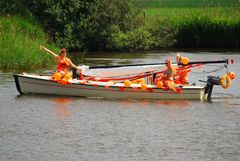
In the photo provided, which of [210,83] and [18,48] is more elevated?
[18,48]

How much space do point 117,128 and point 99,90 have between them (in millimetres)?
5534

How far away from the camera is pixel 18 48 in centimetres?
4397

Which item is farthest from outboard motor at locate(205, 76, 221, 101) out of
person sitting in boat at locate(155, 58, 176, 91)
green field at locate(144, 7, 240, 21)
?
green field at locate(144, 7, 240, 21)

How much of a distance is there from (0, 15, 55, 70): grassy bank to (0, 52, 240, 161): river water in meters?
4.29

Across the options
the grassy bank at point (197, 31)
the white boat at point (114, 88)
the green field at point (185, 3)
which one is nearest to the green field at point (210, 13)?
the grassy bank at point (197, 31)

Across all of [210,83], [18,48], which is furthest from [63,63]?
[18,48]

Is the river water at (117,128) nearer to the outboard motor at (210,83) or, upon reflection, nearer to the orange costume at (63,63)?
the outboard motor at (210,83)

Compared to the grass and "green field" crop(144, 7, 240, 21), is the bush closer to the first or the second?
the grass

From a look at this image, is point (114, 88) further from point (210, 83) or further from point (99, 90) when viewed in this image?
point (210, 83)

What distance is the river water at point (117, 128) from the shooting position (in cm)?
2732

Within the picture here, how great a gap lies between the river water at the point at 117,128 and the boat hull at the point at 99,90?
291 millimetres

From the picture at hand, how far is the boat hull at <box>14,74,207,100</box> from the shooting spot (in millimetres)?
36125

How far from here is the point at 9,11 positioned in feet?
177

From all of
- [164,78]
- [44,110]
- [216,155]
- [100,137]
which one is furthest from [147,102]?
[216,155]
